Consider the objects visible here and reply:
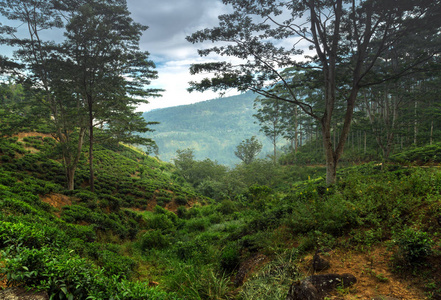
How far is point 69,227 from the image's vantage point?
6.05m

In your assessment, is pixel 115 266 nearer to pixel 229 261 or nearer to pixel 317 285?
pixel 229 261

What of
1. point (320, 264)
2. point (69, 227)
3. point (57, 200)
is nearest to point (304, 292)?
point (320, 264)

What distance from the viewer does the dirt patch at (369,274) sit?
2673mm

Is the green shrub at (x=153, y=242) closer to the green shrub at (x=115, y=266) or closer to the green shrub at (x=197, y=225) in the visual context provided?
the green shrub at (x=115, y=266)

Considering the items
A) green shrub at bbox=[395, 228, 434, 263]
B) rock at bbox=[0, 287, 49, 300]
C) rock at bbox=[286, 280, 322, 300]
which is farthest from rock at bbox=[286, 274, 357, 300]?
rock at bbox=[0, 287, 49, 300]

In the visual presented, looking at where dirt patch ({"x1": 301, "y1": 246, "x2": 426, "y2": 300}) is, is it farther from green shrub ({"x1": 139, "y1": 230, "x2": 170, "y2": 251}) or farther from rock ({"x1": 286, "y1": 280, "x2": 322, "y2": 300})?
green shrub ({"x1": 139, "y1": 230, "x2": 170, "y2": 251})

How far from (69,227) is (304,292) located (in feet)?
21.0

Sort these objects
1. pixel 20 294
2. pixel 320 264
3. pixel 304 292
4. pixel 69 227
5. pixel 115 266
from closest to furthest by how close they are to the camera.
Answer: pixel 20 294, pixel 304 292, pixel 320 264, pixel 115 266, pixel 69 227

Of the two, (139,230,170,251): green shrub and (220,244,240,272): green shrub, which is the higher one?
(220,244,240,272): green shrub

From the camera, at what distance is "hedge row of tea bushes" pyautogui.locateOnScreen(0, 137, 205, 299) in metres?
2.29

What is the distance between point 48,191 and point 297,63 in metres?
13.3

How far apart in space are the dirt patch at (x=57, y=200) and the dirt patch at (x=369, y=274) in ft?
36.4

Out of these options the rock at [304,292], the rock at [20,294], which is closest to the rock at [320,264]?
the rock at [304,292]

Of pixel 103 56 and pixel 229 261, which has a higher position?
pixel 103 56
